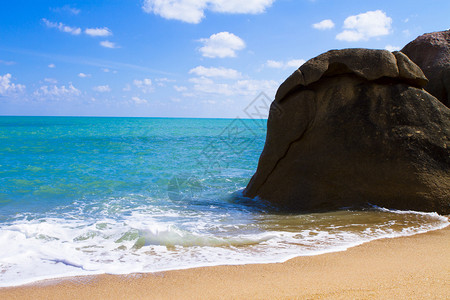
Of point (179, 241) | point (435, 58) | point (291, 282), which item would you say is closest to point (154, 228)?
point (179, 241)

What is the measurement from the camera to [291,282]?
264 centimetres

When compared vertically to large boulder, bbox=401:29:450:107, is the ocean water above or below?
below

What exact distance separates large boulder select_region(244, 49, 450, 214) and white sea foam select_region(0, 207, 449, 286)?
413 mm

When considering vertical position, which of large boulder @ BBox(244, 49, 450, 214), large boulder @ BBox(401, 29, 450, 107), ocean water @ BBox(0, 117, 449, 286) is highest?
large boulder @ BBox(401, 29, 450, 107)

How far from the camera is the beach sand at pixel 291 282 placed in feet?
8.00

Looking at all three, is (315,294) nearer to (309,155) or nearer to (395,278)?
(395,278)

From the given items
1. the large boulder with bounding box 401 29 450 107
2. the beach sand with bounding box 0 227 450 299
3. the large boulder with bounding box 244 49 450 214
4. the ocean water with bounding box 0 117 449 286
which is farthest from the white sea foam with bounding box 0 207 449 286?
the large boulder with bounding box 401 29 450 107

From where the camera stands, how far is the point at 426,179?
16.1ft

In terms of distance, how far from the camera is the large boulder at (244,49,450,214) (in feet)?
16.3

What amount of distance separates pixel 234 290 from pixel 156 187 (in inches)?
237

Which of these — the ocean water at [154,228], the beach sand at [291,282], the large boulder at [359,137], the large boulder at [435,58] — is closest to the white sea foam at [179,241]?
the ocean water at [154,228]

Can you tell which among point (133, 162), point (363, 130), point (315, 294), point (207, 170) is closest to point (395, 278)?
point (315, 294)

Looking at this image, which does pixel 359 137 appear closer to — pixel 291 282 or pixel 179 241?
pixel 179 241

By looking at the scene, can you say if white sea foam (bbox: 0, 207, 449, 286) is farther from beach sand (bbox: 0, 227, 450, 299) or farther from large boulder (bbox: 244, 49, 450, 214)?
large boulder (bbox: 244, 49, 450, 214)
